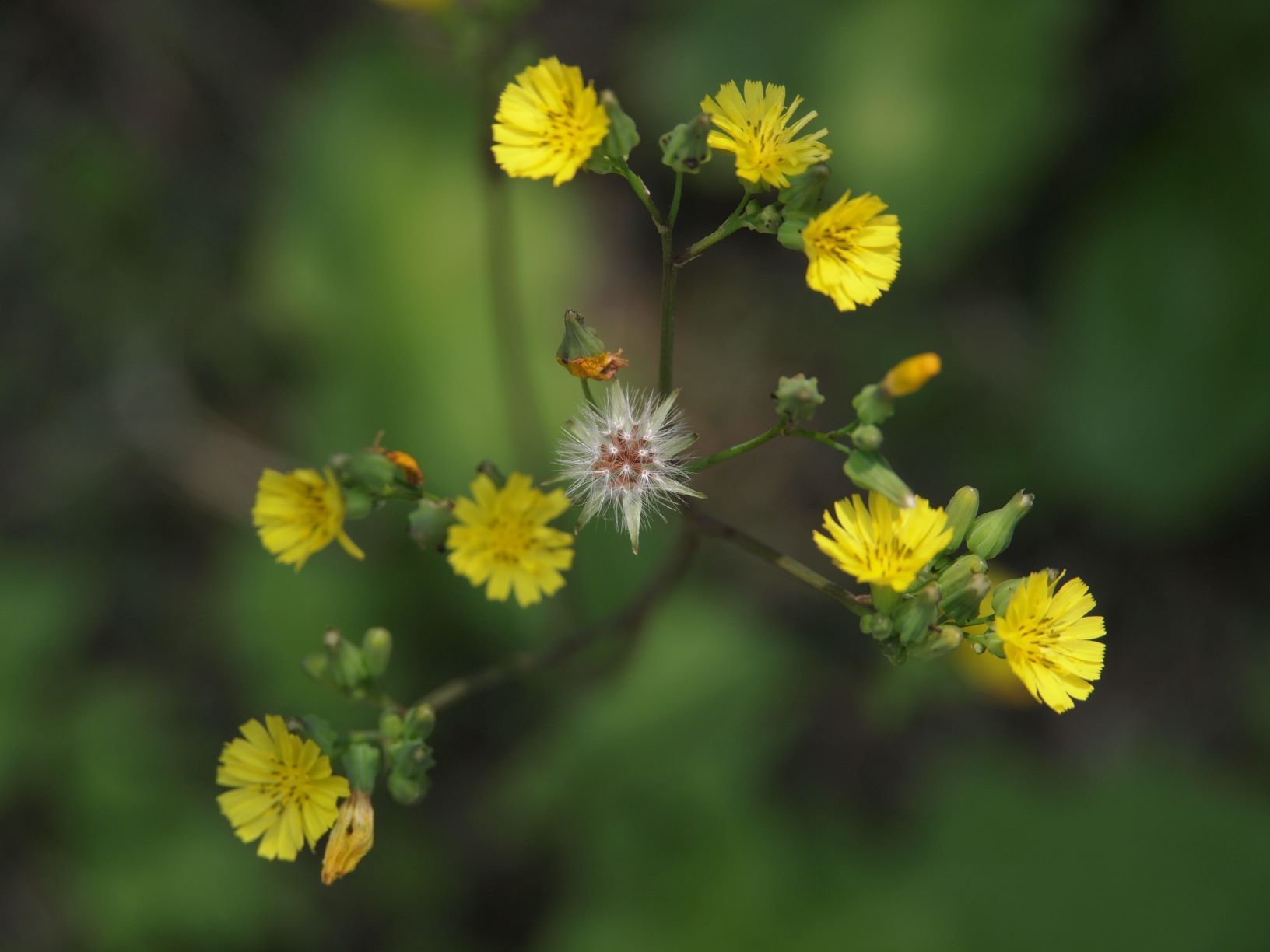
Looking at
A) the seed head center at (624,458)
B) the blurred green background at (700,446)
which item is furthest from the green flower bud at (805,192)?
the blurred green background at (700,446)

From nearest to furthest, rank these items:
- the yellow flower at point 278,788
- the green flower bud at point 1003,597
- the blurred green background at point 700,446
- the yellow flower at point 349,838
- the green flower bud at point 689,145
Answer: the green flower bud at point 689,145
the yellow flower at point 349,838
the yellow flower at point 278,788
the green flower bud at point 1003,597
the blurred green background at point 700,446

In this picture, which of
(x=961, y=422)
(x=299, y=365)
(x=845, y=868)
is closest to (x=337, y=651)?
(x=845, y=868)

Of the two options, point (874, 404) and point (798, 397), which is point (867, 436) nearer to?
point (874, 404)

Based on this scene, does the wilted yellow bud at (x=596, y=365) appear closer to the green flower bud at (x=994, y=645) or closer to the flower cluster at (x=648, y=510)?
the flower cluster at (x=648, y=510)

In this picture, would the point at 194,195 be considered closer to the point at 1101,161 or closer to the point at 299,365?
the point at 299,365

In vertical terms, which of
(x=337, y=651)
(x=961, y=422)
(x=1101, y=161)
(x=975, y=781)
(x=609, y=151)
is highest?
(x=1101, y=161)

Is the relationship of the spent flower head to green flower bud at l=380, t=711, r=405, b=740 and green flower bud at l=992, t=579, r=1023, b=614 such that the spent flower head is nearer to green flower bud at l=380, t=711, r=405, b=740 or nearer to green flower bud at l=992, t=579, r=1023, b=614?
green flower bud at l=380, t=711, r=405, b=740
